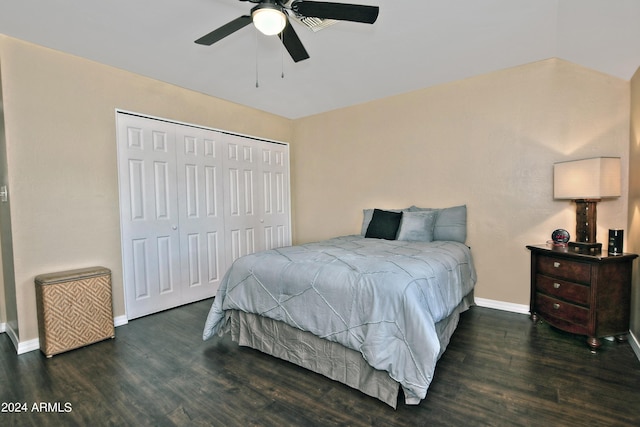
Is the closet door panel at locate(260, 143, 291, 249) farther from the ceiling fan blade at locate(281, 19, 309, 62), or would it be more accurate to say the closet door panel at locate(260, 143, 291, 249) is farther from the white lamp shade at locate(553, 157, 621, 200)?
the white lamp shade at locate(553, 157, 621, 200)

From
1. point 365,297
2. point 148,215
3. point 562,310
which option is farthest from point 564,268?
point 148,215

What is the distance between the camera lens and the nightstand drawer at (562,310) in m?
2.35

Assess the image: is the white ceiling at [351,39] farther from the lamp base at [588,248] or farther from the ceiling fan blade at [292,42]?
the lamp base at [588,248]

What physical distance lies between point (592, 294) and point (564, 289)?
0.20 meters

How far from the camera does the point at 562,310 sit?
98.0 inches

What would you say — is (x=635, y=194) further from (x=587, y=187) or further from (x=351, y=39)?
(x=351, y=39)

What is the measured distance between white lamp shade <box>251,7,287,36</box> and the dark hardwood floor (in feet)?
7.11

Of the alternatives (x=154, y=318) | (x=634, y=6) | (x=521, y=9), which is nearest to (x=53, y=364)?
(x=154, y=318)

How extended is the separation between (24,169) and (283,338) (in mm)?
2488

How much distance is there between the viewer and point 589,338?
2.30m

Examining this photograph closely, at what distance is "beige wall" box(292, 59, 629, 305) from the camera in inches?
109

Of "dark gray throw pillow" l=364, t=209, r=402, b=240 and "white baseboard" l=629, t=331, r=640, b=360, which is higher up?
"dark gray throw pillow" l=364, t=209, r=402, b=240

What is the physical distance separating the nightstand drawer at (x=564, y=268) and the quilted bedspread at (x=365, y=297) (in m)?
0.71

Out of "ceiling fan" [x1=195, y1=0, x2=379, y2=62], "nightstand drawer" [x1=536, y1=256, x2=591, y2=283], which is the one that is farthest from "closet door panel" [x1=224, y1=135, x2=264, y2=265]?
"nightstand drawer" [x1=536, y1=256, x2=591, y2=283]
